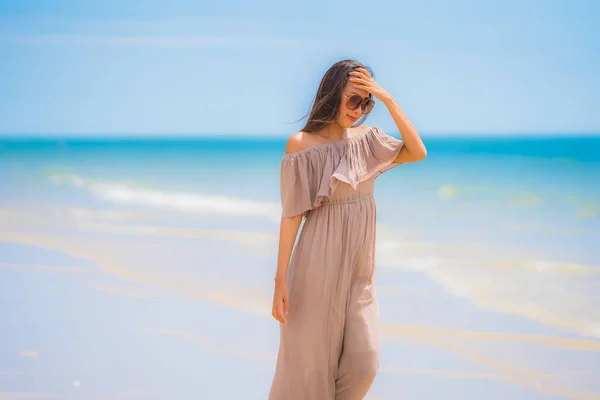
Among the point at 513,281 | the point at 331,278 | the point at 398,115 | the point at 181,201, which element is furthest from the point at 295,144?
the point at 181,201

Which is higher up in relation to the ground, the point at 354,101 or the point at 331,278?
the point at 354,101

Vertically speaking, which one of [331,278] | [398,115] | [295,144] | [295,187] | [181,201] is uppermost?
[398,115]

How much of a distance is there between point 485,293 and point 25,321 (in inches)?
147

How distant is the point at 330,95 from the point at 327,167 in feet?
0.92

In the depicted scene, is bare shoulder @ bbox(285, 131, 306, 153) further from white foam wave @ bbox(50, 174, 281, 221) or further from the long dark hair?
white foam wave @ bbox(50, 174, 281, 221)

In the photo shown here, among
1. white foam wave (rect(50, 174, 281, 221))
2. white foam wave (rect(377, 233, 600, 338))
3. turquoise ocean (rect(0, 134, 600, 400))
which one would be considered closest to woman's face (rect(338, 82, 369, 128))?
turquoise ocean (rect(0, 134, 600, 400))

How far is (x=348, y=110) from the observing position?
283 centimetres

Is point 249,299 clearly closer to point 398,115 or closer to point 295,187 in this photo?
point 295,187

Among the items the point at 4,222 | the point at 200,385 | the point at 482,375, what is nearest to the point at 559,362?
the point at 482,375

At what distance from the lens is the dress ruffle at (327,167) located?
9.18 feet

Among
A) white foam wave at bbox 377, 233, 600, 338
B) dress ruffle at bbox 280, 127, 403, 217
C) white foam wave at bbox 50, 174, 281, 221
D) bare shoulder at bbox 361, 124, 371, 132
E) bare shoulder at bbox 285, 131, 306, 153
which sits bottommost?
white foam wave at bbox 50, 174, 281, 221

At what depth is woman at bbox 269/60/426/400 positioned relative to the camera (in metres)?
2.82

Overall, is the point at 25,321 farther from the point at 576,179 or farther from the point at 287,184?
the point at 576,179

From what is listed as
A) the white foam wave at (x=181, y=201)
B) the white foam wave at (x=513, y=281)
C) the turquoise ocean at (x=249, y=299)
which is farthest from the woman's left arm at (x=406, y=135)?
the white foam wave at (x=181, y=201)
